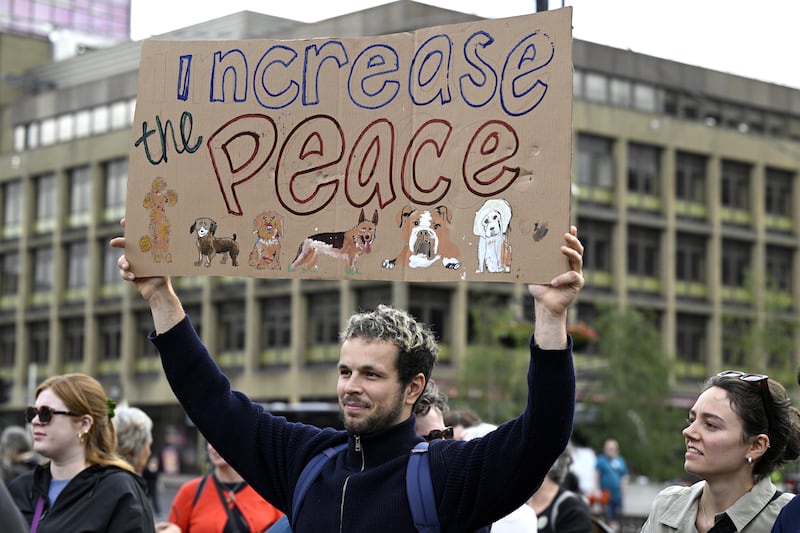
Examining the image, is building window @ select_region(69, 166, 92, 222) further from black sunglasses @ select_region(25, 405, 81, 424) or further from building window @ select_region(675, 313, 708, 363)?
black sunglasses @ select_region(25, 405, 81, 424)

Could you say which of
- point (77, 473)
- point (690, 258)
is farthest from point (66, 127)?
point (77, 473)

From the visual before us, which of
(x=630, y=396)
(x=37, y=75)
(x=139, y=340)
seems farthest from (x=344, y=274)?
(x=37, y=75)

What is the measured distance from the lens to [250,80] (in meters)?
4.74

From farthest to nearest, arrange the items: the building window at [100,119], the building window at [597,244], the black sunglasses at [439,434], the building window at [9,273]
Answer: the building window at [9,273]
the building window at [100,119]
the building window at [597,244]
the black sunglasses at [439,434]

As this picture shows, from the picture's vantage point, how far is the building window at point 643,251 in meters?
55.2

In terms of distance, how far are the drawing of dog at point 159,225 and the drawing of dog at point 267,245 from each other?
298mm

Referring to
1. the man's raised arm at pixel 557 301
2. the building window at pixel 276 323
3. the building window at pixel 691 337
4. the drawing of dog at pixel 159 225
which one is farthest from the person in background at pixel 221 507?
the building window at pixel 691 337

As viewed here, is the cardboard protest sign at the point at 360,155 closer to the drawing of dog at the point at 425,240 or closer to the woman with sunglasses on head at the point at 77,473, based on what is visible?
the drawing of dog at the point at 425,240

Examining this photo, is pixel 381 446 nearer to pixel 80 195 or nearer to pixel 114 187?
pixel 114 187

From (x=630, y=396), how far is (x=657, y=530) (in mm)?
36958

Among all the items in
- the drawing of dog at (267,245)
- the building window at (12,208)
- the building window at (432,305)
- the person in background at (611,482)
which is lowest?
the person in background at (611,482)

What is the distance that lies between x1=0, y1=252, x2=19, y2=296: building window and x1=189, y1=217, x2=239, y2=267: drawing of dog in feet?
203

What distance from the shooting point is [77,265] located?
61938 millimetres

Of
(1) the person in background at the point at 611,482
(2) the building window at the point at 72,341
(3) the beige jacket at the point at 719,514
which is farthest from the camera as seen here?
(2) the building window at the point at 72,341
